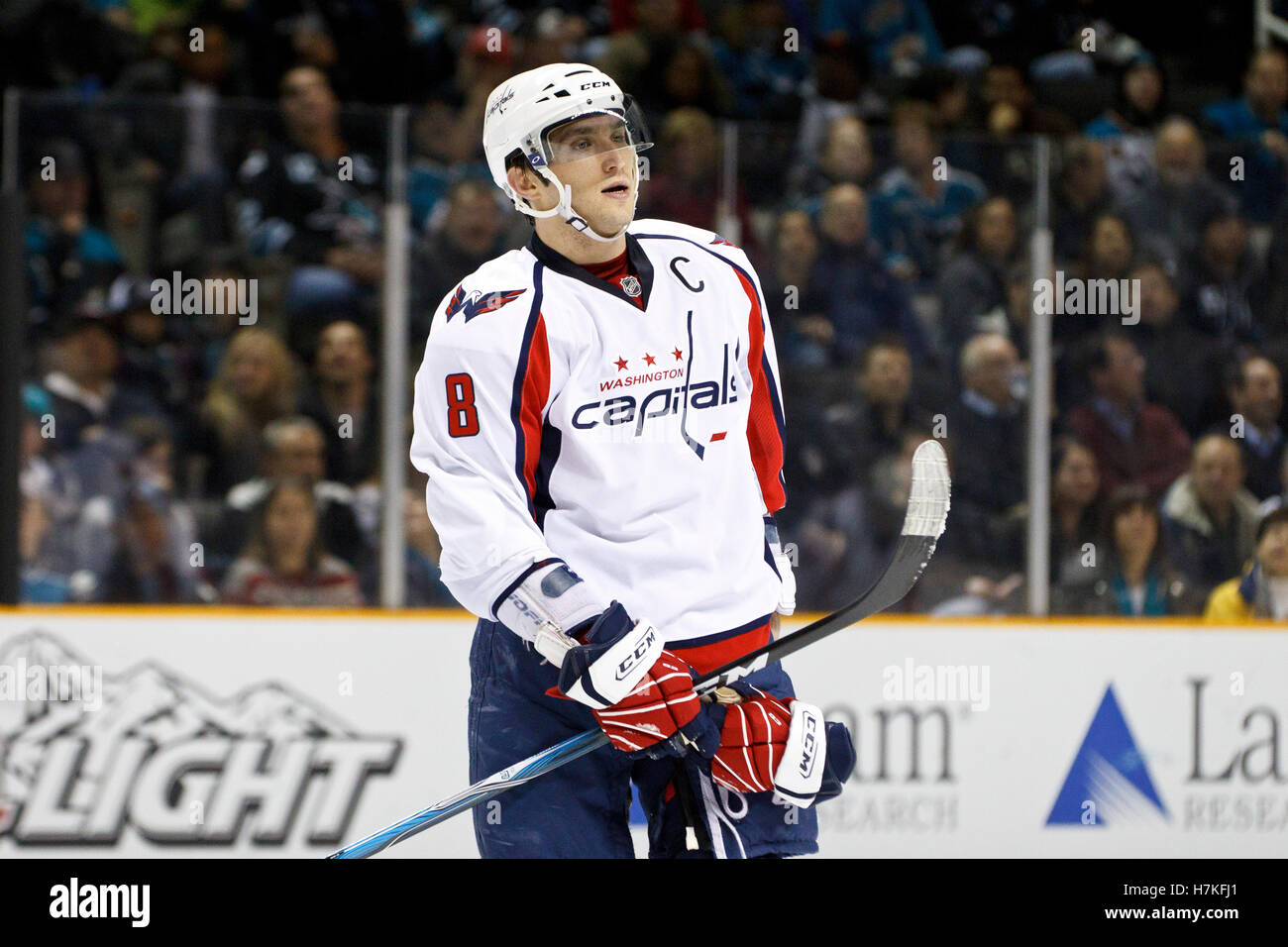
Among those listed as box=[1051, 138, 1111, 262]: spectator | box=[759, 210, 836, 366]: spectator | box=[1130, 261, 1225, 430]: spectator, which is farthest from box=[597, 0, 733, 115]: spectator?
box=[1130, 261, 1225, 430]: spectator

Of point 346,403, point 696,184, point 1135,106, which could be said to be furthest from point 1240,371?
point 346,403

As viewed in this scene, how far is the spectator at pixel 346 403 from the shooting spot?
15.7ft

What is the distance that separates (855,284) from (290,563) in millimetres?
1655

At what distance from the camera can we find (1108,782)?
4.79 meters

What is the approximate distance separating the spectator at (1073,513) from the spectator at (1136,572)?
0.04 meters

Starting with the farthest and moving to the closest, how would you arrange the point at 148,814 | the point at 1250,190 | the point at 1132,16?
the point at 1132,16 < the point at 1250,190 < the point at 148,814

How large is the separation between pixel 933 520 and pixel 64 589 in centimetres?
274

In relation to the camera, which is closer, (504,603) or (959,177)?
(504,603)

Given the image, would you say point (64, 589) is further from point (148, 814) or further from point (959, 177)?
point (959, 177)

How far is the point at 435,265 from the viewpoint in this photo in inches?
189

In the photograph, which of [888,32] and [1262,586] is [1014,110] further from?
[1262,586]

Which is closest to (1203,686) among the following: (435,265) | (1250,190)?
(1250,190)

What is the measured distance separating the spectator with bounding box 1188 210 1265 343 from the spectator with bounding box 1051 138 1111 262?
12.9 inches
